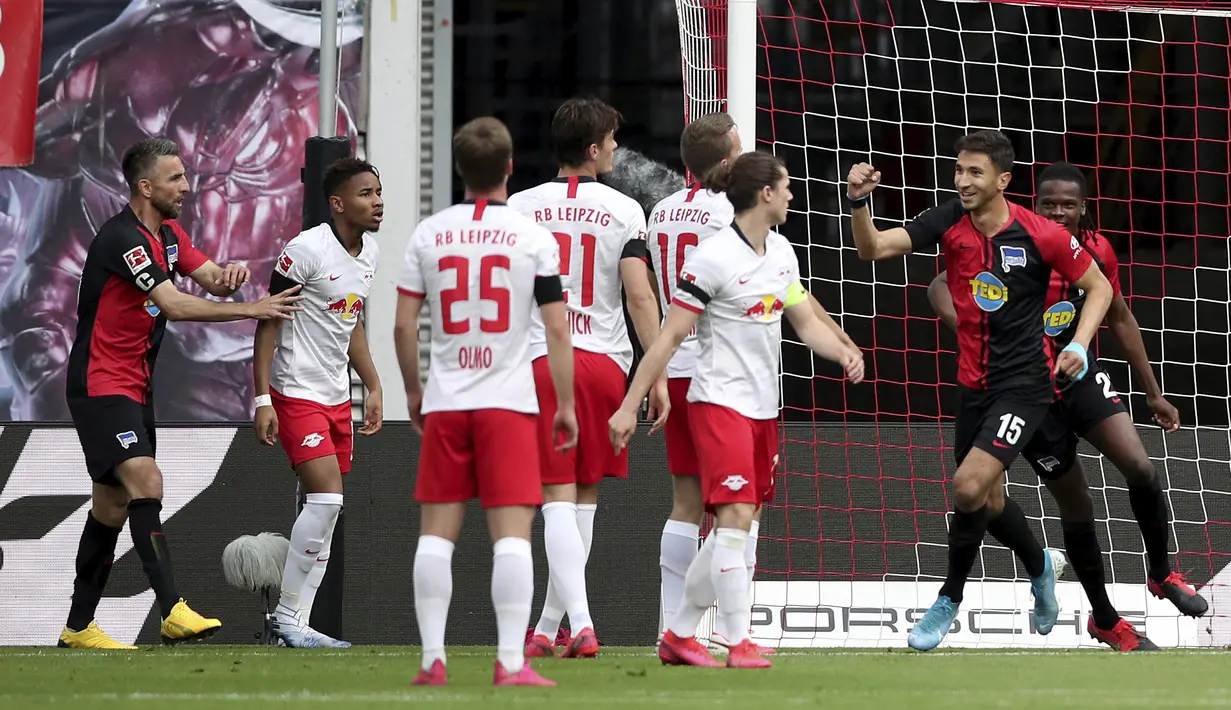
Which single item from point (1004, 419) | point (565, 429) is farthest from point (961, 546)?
point (565, 429)

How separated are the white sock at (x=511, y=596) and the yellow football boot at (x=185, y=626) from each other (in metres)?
2.39

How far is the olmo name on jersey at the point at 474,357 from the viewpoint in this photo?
5.25 meters

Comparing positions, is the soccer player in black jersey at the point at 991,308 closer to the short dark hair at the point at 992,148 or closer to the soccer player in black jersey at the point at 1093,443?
the short dark hair at the point at 992,148

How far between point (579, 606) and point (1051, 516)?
3.61m

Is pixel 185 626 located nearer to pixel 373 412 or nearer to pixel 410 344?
pixel 373 412

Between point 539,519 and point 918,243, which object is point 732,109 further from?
point 539,519

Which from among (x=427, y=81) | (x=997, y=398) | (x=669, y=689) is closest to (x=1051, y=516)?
(x=997, y=398)

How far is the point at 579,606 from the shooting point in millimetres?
6215

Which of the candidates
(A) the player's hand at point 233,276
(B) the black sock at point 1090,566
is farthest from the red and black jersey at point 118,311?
(B) the black sock at point 1090,566

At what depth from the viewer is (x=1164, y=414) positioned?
26.1 feet

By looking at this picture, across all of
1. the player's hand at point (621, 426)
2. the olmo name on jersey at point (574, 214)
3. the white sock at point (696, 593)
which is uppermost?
the olmo name on jersey at point (574, 214)

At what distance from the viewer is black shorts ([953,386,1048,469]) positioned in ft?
23.6

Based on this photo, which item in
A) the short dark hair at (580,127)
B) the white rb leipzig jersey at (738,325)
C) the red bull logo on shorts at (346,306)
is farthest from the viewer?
the red bull logo on shorts at (346,306)

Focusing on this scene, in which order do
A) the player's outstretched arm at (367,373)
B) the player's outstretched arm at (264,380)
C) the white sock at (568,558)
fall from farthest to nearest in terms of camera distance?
1. the player's outstretched arm at (367,373)
2. the player's outstretched arm at (264,380)
3. the white sock at (568,558)
